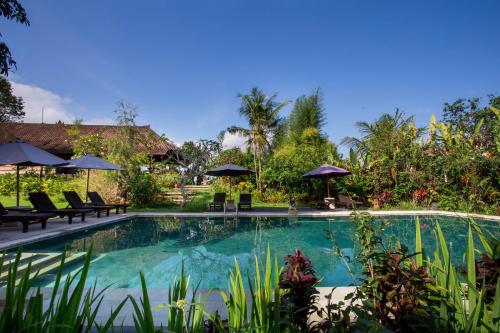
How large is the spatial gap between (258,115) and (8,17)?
19151mm

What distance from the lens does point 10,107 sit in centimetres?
2973

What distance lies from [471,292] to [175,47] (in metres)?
15.0

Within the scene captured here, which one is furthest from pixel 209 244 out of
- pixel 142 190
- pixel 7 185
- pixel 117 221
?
pixel 7 185

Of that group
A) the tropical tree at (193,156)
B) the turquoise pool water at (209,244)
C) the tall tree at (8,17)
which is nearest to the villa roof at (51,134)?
the tropical tree at (193,156)

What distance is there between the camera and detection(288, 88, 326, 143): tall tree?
31.8 meters

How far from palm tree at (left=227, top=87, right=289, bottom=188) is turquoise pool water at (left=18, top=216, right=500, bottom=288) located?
1271cm

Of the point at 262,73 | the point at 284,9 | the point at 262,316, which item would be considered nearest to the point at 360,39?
the point at 284,9

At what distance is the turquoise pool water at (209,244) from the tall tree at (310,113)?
19673mm

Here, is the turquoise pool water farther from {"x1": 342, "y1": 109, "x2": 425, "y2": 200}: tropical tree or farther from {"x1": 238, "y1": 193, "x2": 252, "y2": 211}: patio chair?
{"x1": 342, "y1": 109, "x2": 425, "y2": 200}: tropical tree

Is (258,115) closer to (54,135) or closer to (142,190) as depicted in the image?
(142,190)

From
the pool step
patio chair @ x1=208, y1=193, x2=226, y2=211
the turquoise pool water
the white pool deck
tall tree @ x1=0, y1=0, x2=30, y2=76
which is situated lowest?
the turquoise pool water

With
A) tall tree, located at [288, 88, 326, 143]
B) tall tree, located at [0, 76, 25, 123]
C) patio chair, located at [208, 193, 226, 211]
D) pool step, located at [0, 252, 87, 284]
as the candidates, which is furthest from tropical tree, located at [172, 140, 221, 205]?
tall tree, located at [0, 76, 25, 123]

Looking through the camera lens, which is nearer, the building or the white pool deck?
the white pool deck

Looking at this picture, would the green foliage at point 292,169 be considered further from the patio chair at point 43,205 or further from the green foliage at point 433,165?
the patio chair at point 43,205
